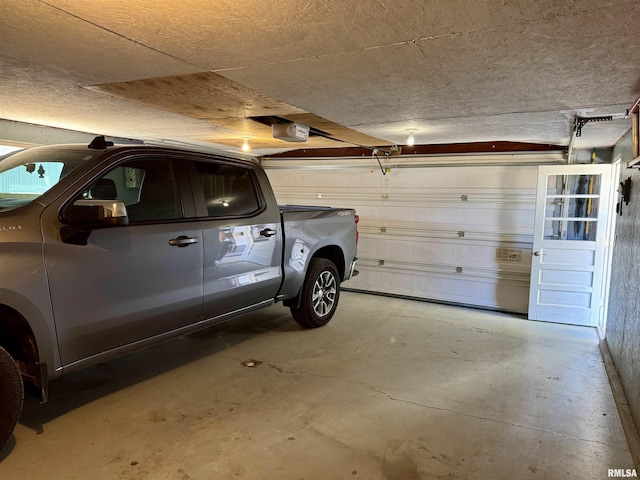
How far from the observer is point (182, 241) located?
314 cm

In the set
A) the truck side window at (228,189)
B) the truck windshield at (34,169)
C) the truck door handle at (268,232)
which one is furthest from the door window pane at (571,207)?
the truck windshield at (34,169)

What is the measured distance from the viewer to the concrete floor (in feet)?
7.82

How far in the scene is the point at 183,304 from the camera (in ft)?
10.5

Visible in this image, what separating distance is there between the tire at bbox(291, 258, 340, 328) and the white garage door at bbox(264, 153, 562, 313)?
2.10 metres

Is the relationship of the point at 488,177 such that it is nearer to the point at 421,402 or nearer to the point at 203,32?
the point at 421,402

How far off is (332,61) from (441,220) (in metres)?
4.51

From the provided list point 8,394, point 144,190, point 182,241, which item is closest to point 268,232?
point 182,241

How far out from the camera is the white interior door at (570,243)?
546 cm

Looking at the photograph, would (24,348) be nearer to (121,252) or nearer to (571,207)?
(121,252)

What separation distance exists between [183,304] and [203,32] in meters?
1.91

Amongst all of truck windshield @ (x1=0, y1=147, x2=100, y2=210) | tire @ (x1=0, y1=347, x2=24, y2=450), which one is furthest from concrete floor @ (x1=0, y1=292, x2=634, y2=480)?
truck windshield @ (x1=0, y1=147, x2=100, y2=210)

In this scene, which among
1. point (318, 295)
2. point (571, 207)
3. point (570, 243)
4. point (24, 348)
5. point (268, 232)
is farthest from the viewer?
point (571, 207)

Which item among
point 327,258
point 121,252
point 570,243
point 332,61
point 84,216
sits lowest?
point 327,258

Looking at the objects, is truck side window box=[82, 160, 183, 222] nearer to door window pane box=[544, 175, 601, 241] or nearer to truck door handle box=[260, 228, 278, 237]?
truck door handle box=[260, 228, 278, 237]
